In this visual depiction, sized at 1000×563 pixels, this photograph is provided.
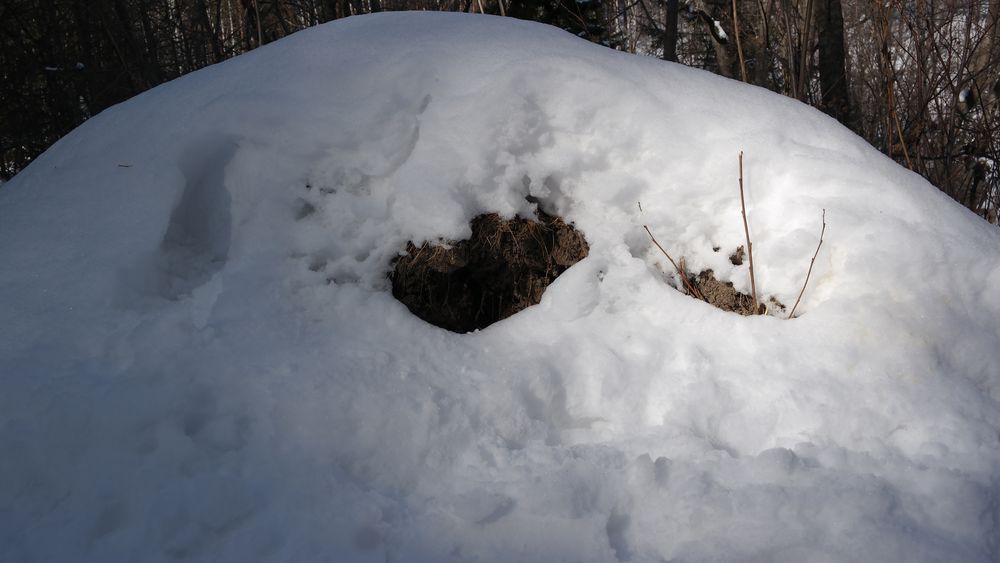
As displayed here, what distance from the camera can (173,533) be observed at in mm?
1540

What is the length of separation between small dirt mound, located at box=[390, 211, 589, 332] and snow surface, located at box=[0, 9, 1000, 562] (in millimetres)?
92

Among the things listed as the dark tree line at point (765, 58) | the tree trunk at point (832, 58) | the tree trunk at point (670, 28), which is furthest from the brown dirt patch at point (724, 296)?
the tree trunk at point (670, 28)

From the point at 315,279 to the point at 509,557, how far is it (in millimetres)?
1251

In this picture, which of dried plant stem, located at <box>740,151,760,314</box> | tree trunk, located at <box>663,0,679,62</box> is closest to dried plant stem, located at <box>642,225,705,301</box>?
dried plant stem, located at <box>740,151,760,314</box>

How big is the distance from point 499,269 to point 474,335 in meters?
0.39

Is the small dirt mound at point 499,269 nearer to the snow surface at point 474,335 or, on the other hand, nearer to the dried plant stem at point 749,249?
the snow surface at point 474,335

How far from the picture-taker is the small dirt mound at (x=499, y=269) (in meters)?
2.51

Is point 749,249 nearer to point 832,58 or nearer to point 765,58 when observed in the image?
point 765,58

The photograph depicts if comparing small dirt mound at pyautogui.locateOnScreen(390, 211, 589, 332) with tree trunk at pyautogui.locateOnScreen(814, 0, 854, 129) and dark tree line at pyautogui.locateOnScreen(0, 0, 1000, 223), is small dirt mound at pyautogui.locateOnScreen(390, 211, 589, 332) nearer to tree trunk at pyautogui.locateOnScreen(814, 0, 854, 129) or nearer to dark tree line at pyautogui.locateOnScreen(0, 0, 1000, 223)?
dark tree line at pyautogui.locateOnScreen(0, 0, 1000, 223)

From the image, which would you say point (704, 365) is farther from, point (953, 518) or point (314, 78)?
point (314, 78)

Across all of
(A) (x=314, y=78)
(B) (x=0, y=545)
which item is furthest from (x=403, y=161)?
(B) (x=0, y=545)

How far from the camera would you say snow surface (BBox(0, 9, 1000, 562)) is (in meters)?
1.60

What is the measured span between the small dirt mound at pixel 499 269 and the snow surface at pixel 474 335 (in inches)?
3.6

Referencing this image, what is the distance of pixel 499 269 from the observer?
2.57 meters
